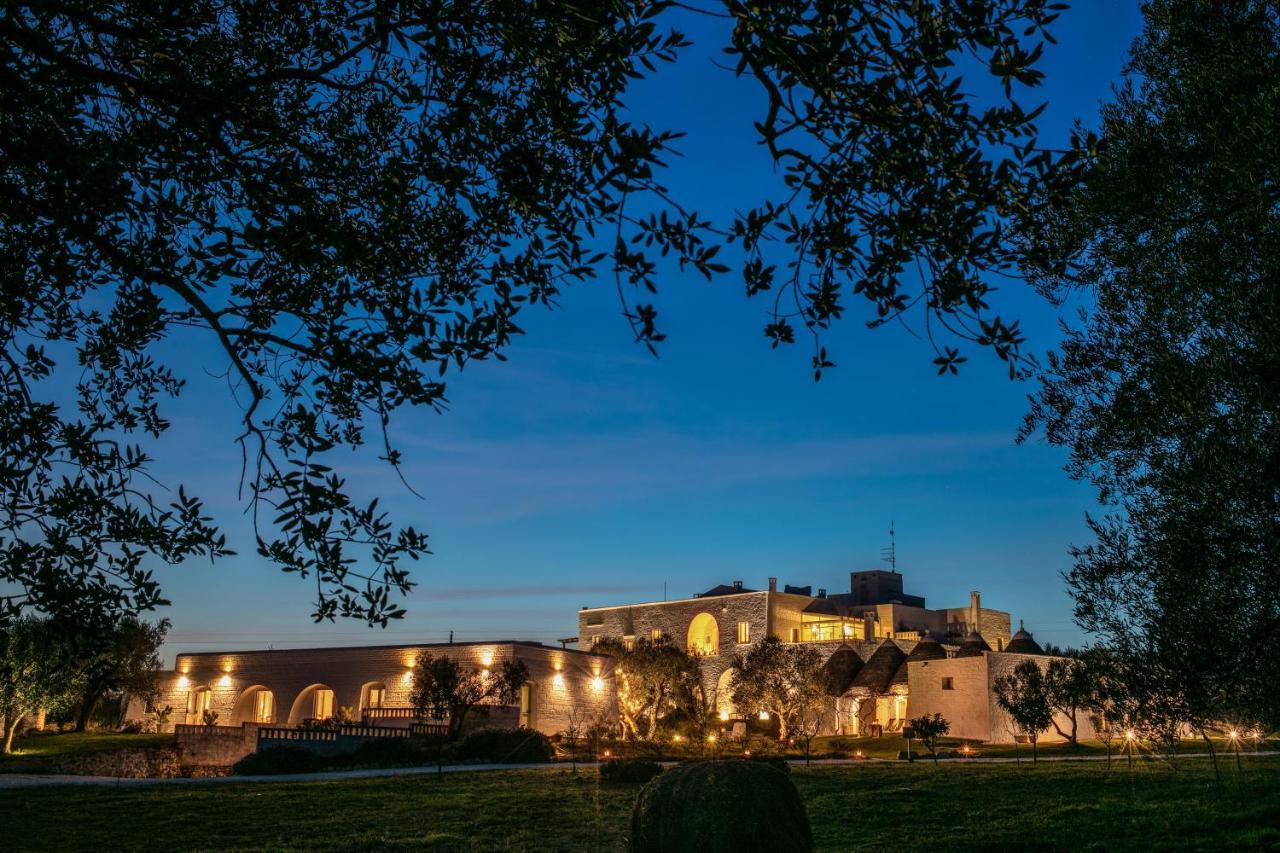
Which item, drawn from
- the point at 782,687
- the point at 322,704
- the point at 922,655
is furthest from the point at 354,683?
the point at 922,655

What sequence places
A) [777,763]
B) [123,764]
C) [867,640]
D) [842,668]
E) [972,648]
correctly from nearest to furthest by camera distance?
[777,763]
[123,764]
[972,648]
[842,668]
[867,640]

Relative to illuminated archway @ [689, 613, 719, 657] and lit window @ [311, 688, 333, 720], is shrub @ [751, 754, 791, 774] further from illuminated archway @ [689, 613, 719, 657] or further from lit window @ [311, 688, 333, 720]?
illuminated archway @ [689, 613, 719, 657]

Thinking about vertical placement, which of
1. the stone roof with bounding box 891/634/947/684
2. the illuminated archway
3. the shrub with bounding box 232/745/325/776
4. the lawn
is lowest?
the lawn

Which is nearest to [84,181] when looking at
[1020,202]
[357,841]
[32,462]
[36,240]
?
[36,240]

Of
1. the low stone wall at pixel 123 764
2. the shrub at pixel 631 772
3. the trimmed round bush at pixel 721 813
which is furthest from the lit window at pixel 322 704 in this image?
the trimmed round bush at pixel 721 813

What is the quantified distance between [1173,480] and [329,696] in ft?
188

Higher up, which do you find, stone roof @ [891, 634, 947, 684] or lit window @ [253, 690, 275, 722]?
stone roof @ [891, 634, 947, 684]

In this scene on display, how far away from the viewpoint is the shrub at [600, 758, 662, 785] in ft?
82.1

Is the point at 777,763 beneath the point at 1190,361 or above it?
beneath

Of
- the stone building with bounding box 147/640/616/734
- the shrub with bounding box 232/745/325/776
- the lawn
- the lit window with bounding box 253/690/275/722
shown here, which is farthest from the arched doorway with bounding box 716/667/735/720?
the shrub with bounding box 232/745/325/776

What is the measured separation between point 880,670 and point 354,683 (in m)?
32.0

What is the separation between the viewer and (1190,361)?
950cm

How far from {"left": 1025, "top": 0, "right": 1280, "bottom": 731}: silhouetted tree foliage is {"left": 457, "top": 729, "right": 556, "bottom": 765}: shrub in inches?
1144

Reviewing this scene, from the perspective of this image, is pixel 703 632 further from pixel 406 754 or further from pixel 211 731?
pixel 211 731
